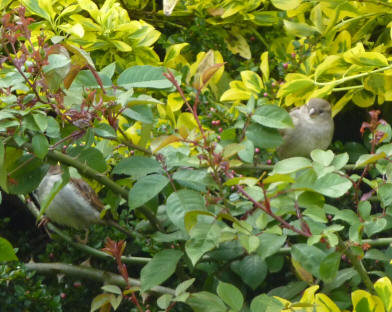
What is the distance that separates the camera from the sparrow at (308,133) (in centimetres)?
155

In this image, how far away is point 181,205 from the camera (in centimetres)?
92

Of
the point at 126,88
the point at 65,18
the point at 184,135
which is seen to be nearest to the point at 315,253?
the point at 184,135

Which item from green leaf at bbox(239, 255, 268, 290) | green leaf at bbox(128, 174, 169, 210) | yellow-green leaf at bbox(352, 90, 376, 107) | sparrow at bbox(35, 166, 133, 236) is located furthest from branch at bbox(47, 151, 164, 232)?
yellow-green leaf at bbox(352, 90, 376, 107)

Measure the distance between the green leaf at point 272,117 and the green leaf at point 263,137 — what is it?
0.03m

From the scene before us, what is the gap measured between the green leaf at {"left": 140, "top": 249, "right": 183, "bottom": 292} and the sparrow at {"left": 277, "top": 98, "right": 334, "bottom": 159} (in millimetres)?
596

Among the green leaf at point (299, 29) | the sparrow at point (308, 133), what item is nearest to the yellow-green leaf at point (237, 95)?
the sparrow at point (308, 133)

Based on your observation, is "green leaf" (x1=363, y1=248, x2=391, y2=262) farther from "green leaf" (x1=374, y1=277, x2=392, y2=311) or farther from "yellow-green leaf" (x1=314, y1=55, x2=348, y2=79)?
"yellow-green leaf" (x1=314, y1=55, x2=348, y2=79)

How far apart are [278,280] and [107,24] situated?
0.86 m

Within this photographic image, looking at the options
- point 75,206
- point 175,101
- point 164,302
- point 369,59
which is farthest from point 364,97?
point 164,302

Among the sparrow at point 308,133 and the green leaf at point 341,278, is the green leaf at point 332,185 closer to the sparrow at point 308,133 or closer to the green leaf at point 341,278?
the green leaf at point 341,278

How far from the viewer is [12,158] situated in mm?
1004

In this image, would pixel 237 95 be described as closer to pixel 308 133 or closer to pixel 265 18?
pixel 308 133

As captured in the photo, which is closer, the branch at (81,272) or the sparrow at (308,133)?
the branch at (81,272)

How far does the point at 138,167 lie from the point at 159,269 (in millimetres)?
180
